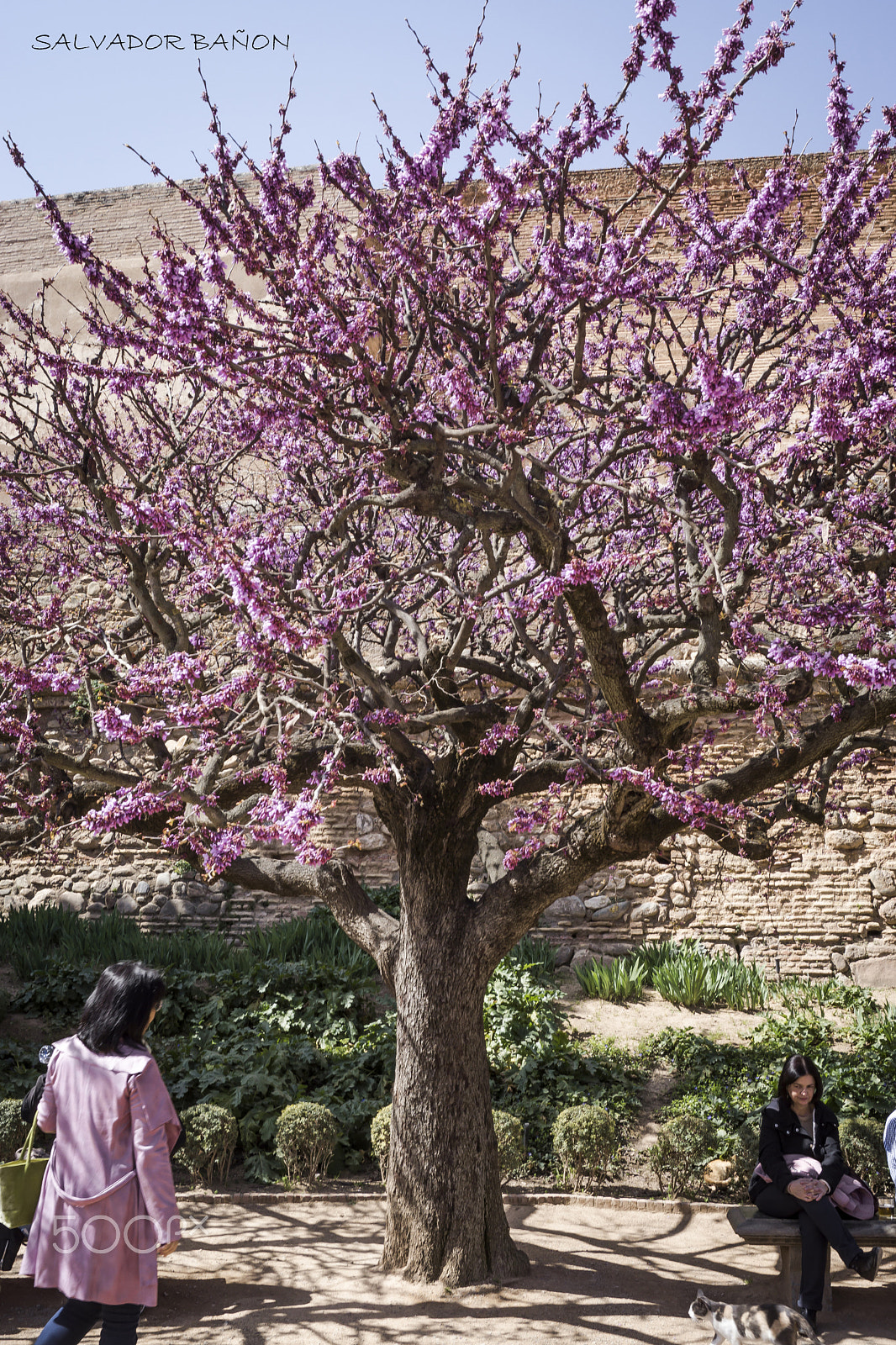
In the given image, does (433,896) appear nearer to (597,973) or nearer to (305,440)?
(305,440)

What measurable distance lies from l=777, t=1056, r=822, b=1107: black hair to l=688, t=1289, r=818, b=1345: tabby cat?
1130mm

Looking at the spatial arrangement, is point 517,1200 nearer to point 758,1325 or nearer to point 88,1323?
point 758,1325

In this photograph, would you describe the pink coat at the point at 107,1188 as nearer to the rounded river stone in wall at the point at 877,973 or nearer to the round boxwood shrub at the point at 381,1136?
the round boxwood shrub at the point at 381,1136

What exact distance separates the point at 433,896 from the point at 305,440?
2964 mm

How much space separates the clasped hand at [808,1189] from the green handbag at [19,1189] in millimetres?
3059

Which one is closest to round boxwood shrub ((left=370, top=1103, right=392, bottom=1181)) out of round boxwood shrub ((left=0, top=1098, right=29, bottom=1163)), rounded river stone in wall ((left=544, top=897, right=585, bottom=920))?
round boxwood shrub ((left=0, top=1098, right=29, bottom=1163))

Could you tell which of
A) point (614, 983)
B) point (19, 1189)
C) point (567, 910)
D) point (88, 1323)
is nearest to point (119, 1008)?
point (88, 1323)

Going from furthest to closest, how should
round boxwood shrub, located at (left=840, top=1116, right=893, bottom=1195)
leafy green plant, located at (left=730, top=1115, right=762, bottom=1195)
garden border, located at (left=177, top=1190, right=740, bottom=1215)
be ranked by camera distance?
leafy green plant, located at (left=730, top=1115, right=762, bottom=1195), garden border, located at (left=177, top=1190, right=740, bottom=1215), round boxwood shrub, located at (left=840, top=1116, right=893, bottom=1195)

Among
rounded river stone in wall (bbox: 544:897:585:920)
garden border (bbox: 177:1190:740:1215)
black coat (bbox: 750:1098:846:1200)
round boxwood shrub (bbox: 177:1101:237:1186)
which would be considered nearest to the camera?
black coat (bbox: 750:1098:846:1200)

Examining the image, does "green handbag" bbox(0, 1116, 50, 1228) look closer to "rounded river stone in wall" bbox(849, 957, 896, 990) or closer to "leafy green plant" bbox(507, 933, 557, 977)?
"leafy green plant" bbox(507, 933, 557, 977)

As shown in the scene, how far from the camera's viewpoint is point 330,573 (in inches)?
264

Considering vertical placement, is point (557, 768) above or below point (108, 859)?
above

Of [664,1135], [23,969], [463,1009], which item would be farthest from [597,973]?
[23,969]

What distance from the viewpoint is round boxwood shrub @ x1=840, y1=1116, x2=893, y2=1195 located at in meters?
5.93
